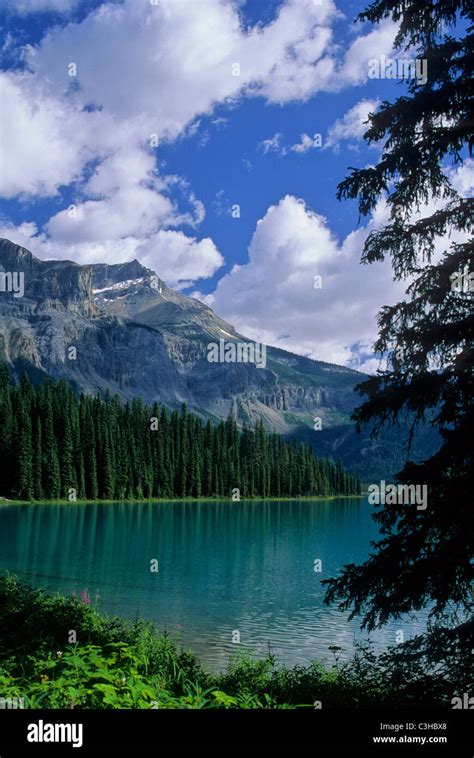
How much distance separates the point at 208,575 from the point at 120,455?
90.0 metres

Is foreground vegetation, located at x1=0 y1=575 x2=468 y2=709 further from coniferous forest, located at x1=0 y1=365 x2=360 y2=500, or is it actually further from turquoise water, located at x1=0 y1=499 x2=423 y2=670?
coniferous forest, located at x1=0 y1=365 x2=360 y2=500

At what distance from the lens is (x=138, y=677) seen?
26.8 feet

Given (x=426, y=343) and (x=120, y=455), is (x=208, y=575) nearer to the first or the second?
(x=426, y=343)

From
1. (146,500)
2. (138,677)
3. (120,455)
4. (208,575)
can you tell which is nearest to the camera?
(138,677)

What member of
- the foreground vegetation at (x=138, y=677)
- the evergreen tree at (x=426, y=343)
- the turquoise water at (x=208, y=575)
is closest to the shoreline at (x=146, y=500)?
the turquoise water at (x=208, y=575)

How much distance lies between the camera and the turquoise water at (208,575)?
75.7ft

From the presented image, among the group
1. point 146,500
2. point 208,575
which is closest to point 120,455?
point 146,500

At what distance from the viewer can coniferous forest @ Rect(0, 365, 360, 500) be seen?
106 m

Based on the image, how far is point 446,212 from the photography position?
11227 millimetres

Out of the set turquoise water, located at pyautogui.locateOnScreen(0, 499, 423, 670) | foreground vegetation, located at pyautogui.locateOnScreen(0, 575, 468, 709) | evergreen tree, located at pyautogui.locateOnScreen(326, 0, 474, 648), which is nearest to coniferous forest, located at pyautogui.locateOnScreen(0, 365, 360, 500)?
turquoise water, located at pyautogui.locateOnScreen(0, 499, 423, 670)

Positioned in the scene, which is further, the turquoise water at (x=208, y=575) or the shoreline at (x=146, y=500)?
the shoreline at (x=146, y=500)

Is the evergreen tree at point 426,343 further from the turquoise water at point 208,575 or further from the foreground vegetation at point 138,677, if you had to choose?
the turquoise water at point 208,575

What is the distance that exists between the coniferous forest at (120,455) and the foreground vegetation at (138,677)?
304 ft

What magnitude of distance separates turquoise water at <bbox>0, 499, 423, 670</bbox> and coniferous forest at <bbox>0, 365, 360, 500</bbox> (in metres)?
35.9
